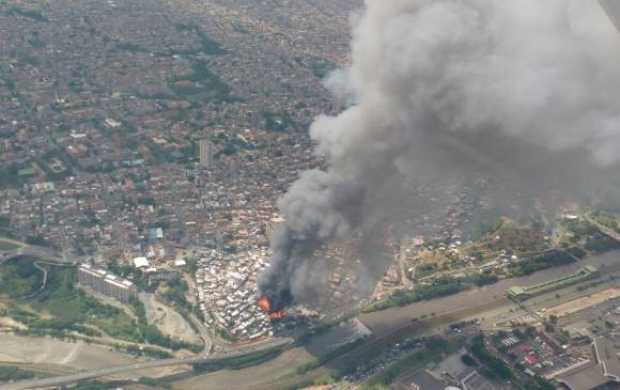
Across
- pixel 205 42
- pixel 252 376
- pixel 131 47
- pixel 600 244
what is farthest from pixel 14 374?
pixel 205 42

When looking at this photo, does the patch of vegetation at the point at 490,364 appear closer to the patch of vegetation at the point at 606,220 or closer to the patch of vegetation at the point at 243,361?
the patch of vegetation at the point at 243,361

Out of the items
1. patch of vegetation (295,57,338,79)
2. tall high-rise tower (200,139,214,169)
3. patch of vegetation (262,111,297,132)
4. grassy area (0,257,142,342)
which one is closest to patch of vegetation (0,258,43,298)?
grassy area (0,257,142,342)

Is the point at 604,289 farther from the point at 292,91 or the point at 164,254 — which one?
the point at 292,91

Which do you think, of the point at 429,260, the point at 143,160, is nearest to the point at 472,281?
the point at 429,260

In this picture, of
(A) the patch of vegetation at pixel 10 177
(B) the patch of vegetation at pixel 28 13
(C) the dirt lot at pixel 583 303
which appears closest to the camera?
(C) the dirt lot at pixel 583 303

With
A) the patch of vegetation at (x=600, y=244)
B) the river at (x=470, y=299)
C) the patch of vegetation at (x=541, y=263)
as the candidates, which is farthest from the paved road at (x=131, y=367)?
the patch of vegetation at (x=600, y=244)
